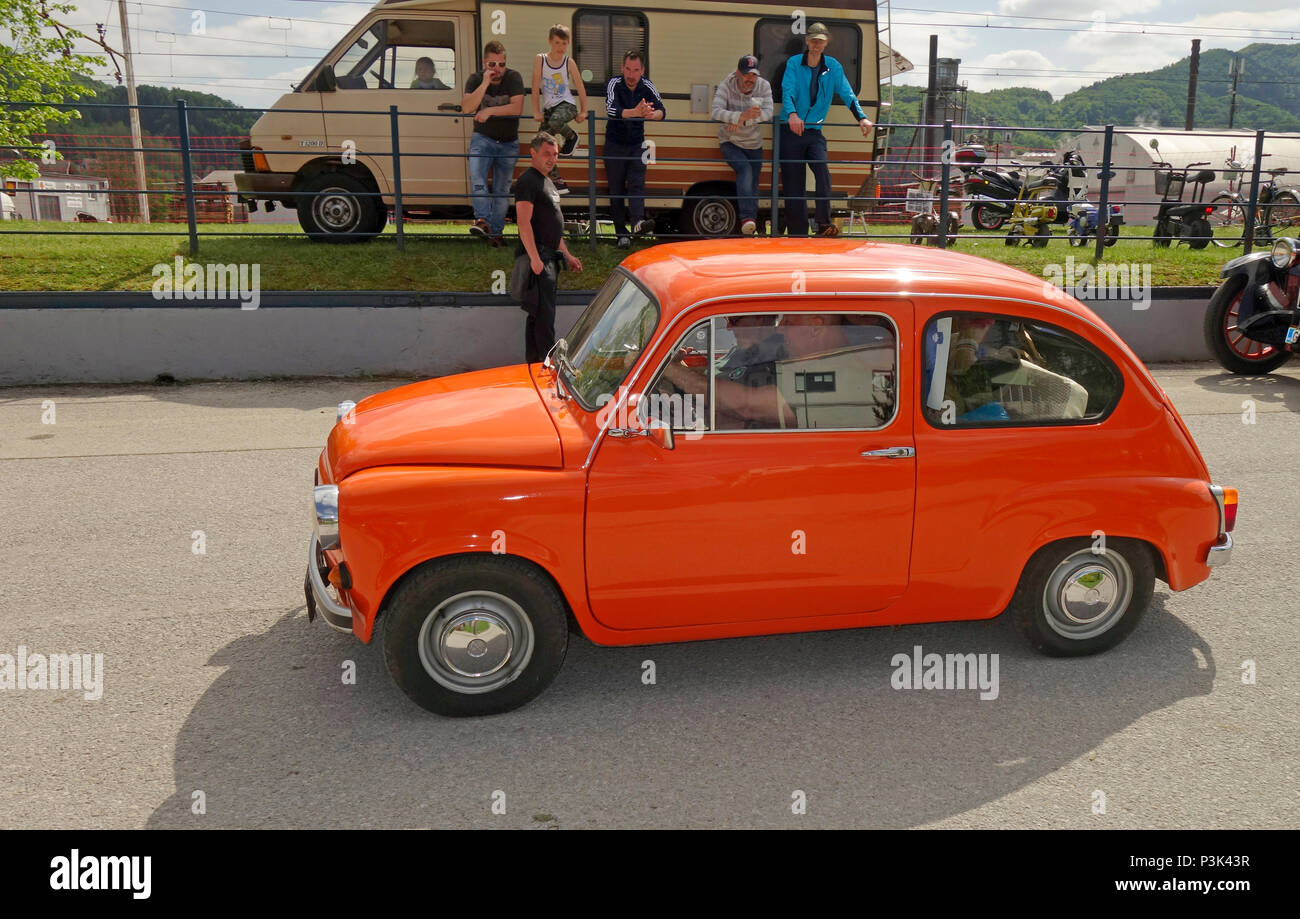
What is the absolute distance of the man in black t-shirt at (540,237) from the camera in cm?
804

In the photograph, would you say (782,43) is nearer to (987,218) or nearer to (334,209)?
(334,209)

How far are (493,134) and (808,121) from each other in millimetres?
3452

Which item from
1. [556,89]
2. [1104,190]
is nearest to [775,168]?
[556,89]

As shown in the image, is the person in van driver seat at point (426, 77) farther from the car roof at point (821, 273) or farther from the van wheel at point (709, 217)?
the car roof at point (821, 273)

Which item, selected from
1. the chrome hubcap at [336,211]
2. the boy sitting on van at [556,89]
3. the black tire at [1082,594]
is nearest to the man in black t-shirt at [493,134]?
the boy sitting on van at [556,89]

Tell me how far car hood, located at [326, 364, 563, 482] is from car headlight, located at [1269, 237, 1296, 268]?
8.30 meters

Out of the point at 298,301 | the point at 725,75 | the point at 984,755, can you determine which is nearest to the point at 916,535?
the point at 984,755

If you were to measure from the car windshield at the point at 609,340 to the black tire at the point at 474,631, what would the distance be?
78cm

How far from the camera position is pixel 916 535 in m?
4.23

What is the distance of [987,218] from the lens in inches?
824

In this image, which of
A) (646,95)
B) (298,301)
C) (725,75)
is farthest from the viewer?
(725,75)
